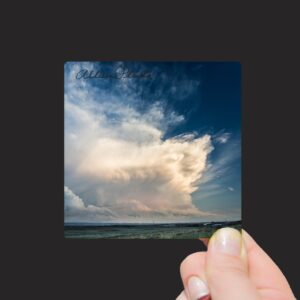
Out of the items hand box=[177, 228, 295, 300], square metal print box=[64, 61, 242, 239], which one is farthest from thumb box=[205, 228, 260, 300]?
square metal print box=[64, 61, 242, 239]

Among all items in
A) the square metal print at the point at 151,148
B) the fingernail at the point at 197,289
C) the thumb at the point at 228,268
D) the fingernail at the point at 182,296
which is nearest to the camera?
the thumb at the point at 228,268

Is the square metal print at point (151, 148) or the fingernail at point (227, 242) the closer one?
the fingernail at point (227, 242)

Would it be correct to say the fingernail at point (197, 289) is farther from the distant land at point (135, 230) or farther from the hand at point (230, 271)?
the distant land at point (135, 230)

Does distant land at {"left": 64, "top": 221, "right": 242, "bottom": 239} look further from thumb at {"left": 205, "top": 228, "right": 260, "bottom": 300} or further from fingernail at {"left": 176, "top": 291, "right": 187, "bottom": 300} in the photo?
fingernail at {"left": 176, "top": 291, "right": 187, "bottom": 300}

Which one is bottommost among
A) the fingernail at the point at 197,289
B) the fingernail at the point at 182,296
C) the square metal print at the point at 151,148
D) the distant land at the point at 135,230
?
the fingernail at the point at 182,296

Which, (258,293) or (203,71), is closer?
(258,293)

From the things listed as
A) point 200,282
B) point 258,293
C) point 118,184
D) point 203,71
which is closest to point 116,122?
point 118,184

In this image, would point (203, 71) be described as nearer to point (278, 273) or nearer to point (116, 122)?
point (116, 122)

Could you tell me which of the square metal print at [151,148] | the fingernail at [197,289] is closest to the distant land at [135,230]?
the square metal print at [151,148]
